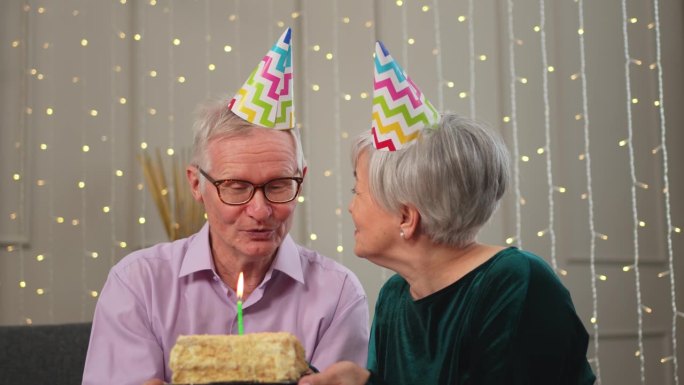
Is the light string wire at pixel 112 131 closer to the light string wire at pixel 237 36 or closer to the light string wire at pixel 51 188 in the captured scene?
the light string wire at pixel 51 188

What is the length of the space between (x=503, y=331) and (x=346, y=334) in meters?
0.49

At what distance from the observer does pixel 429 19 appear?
4445 mm

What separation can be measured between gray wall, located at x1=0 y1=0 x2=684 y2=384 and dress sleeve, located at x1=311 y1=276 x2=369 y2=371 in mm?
2181

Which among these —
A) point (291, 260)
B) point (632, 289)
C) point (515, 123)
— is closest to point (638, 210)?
point (632, 289)

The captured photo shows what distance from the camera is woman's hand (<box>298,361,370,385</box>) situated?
152cm

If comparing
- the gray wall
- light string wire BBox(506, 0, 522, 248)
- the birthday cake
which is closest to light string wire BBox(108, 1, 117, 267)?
the gray wall

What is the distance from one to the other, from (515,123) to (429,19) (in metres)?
0.68

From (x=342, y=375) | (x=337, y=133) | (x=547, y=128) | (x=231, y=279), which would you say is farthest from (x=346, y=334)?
(x=547, y=128)

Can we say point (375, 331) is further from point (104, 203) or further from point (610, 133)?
point (610, 133)

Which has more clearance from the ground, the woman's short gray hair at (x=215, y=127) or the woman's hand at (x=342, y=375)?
the woman's short gray hair at (x=215, y=127)

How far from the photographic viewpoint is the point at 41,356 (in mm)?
2412

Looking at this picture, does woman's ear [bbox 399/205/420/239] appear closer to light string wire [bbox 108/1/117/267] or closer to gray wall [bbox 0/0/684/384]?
gray wall [bbox 0/0/684/384]

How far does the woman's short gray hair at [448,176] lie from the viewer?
171 cm

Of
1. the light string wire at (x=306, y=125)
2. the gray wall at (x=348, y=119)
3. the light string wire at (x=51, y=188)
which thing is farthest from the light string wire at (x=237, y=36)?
the light string wire at (x=51, y=188)
